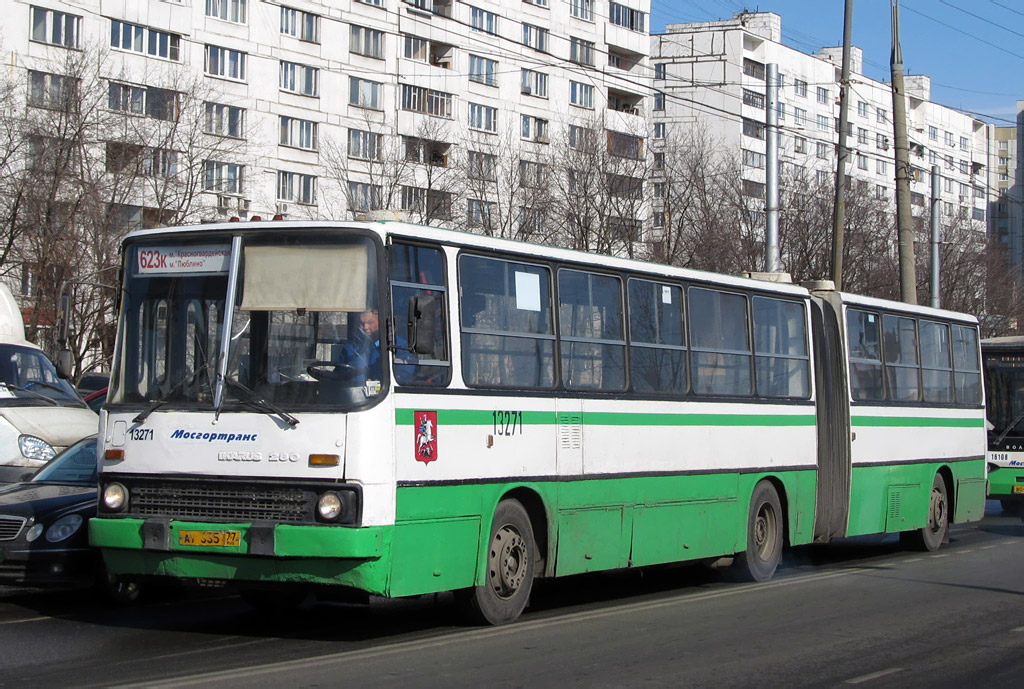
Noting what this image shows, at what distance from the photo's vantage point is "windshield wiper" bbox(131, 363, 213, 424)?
950cm

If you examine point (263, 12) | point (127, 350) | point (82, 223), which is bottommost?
point (127, 350)

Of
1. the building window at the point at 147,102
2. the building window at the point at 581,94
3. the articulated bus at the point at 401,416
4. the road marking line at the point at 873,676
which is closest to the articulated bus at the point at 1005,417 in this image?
the articulated bus at the point at 401,416

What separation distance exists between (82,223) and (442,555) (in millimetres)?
31082

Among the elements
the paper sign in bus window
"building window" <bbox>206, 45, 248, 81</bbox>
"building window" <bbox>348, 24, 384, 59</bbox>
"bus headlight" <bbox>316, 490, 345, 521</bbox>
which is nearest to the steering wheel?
"bus headlight" <bbox>316, 490, 345, 521</bbox>

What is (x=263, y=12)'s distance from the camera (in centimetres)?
5869

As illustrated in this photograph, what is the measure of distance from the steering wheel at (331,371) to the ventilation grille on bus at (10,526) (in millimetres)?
3495

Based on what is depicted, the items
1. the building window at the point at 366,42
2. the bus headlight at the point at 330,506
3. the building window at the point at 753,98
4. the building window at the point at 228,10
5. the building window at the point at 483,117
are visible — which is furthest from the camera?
the building window at the point at 753,98

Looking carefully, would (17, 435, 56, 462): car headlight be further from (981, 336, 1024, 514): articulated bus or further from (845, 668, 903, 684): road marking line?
(981, 336, 1024, 514): articulated bus

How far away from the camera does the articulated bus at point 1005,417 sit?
72.1ft

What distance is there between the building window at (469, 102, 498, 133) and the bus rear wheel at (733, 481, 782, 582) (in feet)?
178

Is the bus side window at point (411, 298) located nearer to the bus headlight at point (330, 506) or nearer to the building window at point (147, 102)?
the bus headlight at point (330, 506)

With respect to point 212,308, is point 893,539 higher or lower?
lower

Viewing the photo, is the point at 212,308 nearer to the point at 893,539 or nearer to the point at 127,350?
the point at 127,350

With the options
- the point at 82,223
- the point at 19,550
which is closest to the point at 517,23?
the point at 82,223
